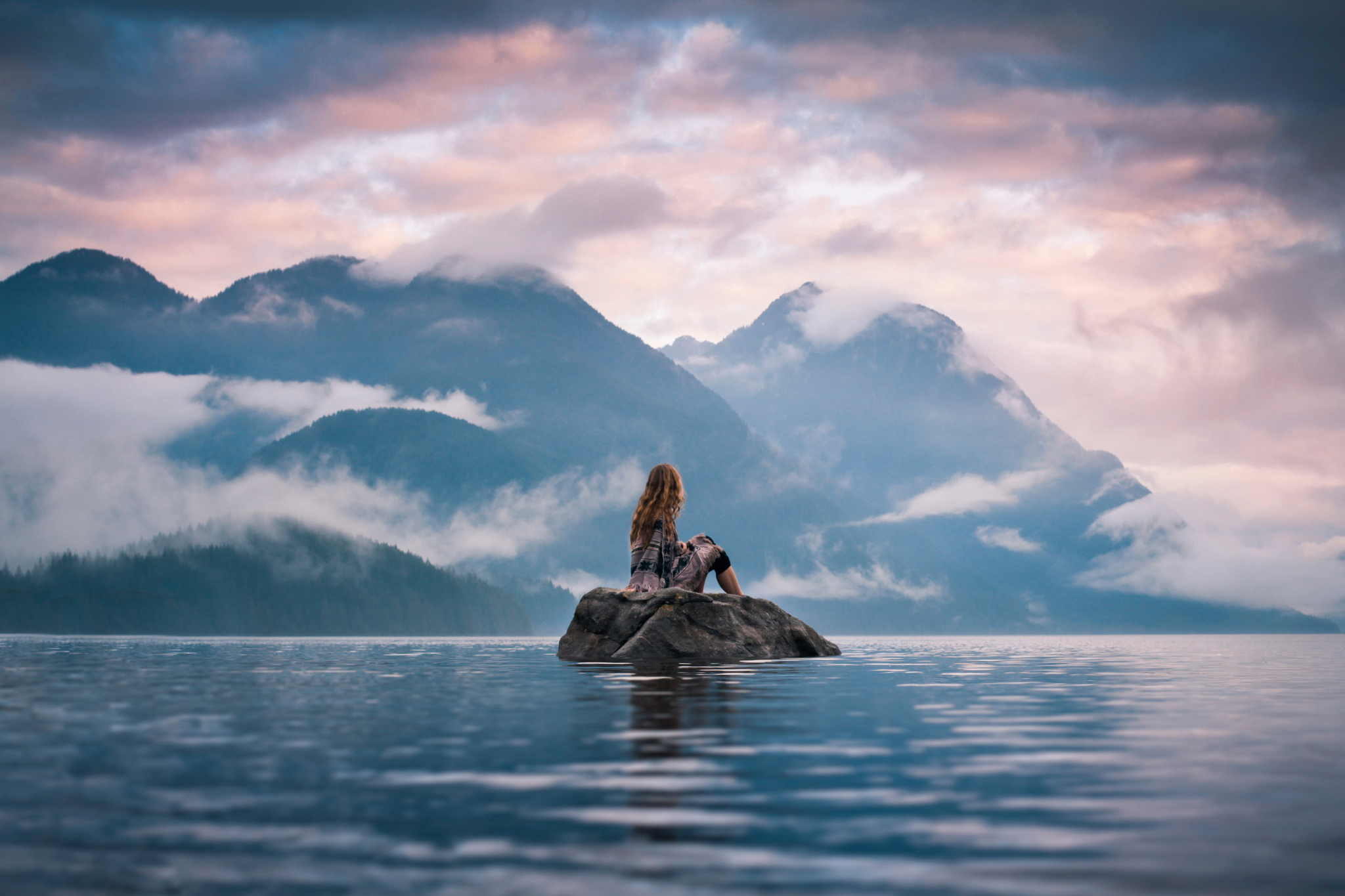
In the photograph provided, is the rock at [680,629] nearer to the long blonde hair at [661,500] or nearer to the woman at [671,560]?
the woman at [671,560]

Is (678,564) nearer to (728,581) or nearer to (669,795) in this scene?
(728,581)

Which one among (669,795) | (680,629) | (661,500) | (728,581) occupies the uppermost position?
(661,500)

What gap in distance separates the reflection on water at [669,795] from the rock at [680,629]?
1088 centimetres

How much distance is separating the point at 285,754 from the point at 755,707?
6.27m

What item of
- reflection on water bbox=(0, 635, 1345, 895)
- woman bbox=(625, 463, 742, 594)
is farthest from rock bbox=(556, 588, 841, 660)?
reflection on water bbox=(0, 635, 1345, 895)

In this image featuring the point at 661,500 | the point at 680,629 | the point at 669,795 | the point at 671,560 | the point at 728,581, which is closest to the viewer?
the point at 669,795

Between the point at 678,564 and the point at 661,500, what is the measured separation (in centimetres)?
262

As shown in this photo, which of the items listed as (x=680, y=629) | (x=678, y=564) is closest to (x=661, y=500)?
(x=678, y=564)

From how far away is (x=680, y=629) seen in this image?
27.1m

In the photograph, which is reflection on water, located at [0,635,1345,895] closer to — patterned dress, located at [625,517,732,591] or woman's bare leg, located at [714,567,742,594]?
woman's bare leg, located at [714,567,742,594]

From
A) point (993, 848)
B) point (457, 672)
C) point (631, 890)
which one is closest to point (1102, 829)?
point (993, 848)

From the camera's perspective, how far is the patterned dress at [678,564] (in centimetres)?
2869

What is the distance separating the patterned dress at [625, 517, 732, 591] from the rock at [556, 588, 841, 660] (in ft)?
1.99

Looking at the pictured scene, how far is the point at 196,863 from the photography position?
5797 mm
